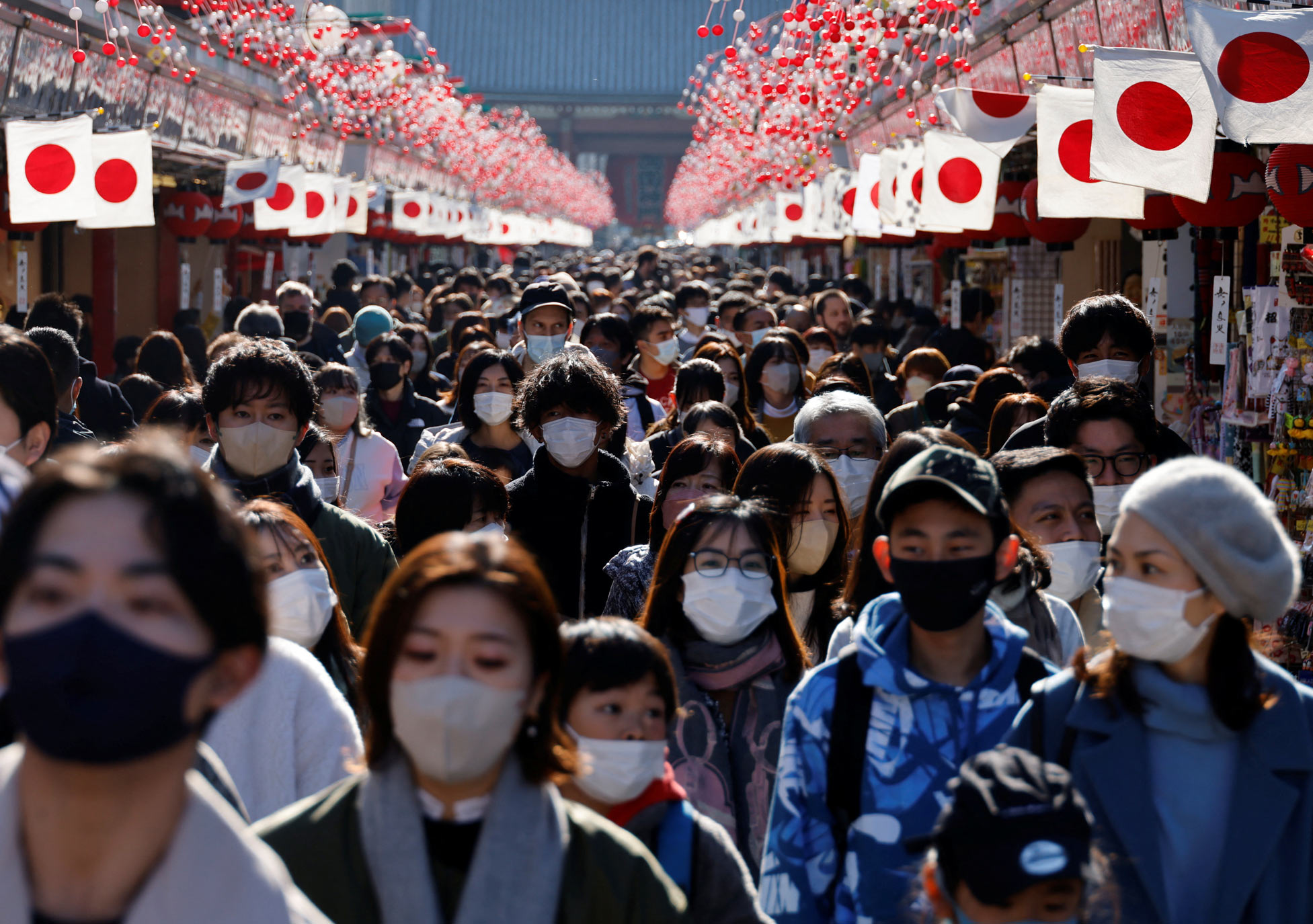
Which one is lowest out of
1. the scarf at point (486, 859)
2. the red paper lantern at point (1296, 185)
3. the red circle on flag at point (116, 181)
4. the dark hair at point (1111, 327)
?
the scarf at point (486, 859)

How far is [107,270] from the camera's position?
16.9 metres

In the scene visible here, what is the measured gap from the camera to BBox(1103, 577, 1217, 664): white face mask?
8.01 feet

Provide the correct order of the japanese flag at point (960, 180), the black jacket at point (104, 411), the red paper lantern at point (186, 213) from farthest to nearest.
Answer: the red paper lantern at point (186, 213) → the japanese flag at point (960, 180) → the black jacket at point (104, 411)

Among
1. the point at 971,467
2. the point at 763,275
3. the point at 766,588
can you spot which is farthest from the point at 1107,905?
the point at 763,275

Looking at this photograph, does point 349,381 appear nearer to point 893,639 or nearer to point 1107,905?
point 893,639

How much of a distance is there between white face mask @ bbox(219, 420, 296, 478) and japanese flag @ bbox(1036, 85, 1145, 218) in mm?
4497

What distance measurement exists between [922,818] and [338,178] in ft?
50.6

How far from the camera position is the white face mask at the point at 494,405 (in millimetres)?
6188

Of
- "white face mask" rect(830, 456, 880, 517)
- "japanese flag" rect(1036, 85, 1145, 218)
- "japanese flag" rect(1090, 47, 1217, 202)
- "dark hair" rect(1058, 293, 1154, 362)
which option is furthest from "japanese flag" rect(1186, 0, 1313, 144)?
"japanese flag" rect(1036, 85, 1145, 218)

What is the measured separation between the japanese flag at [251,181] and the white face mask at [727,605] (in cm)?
1171

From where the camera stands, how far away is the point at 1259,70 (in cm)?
545

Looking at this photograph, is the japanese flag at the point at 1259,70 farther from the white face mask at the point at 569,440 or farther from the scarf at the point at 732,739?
the scarf at the point at 732,739

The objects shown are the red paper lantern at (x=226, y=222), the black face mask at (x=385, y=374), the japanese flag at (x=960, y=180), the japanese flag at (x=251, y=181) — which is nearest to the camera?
the black face mask at (x=385, y=374)

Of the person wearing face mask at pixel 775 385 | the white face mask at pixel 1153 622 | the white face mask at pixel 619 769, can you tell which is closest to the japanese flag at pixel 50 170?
the person wearing face mask at pixel 775 385
